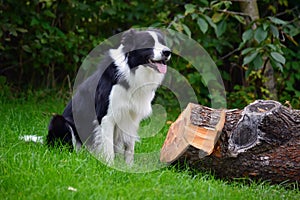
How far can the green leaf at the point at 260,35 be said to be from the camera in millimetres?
5660

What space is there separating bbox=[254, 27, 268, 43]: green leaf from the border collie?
5.44 feet

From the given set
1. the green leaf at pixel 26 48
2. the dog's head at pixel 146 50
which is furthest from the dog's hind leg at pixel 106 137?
the green leaf at pixel 26 48

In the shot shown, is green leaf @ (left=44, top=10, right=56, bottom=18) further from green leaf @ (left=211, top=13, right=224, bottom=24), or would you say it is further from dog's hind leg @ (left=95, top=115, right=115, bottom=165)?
dog's hind leg @ (left=95, top=115, right=115, bottom=165)

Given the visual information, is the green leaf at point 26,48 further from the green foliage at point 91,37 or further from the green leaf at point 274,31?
the green leaf at point 274,31

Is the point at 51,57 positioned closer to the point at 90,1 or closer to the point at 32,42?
the point at 32,42

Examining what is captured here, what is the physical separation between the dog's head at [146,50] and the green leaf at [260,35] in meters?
1.69

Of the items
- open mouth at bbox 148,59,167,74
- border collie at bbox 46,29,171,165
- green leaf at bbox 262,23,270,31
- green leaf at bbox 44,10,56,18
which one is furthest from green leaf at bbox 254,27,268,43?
green leaf at bbox 44,10,56,18

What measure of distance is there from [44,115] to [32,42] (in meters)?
1.55

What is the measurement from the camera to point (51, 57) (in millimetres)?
7168

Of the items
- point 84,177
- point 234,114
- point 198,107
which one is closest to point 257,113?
point 234,114

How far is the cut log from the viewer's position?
3.73 meters

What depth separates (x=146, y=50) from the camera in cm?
423

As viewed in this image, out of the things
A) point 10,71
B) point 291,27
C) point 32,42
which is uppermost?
point 291,27

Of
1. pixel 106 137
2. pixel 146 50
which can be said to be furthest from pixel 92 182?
pixel 146 50
